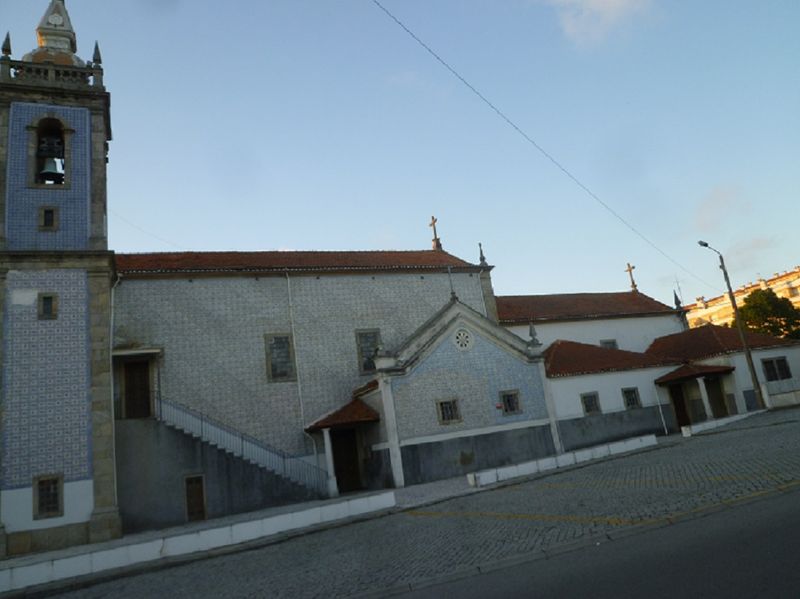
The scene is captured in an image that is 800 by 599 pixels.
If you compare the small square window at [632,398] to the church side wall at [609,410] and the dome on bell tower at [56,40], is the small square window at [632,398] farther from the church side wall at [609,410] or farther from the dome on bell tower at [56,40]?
the dome on bell tower at [56,40]

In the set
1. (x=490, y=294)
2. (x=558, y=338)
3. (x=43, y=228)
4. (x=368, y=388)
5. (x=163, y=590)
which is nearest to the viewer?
(x=163, y=590)

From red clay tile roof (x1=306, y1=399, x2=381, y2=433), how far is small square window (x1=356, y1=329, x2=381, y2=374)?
7.60ft

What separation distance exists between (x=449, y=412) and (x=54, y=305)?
14.1 m

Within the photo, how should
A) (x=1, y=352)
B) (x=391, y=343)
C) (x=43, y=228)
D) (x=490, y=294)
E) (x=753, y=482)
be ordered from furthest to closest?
(x=490, y=294), (x=391, y=343), (x=43, y=228), (x=1, y=352), (x=753, y=482)

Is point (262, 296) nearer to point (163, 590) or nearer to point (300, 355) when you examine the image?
point (300, 355)

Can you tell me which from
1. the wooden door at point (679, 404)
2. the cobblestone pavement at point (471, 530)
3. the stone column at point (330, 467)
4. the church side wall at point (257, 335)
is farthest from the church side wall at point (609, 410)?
the stone column at point (330, 467)

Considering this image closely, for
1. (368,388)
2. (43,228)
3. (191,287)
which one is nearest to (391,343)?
(368,388)

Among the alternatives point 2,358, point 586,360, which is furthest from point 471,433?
point 2,358

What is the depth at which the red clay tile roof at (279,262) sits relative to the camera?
896 inches

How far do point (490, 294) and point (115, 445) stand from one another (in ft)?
58.6

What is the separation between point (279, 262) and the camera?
992 inches

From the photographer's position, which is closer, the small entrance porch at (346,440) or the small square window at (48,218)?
the small square window at (48,218)

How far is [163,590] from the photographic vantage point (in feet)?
30.5

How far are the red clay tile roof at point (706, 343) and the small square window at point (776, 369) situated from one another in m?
0.83
